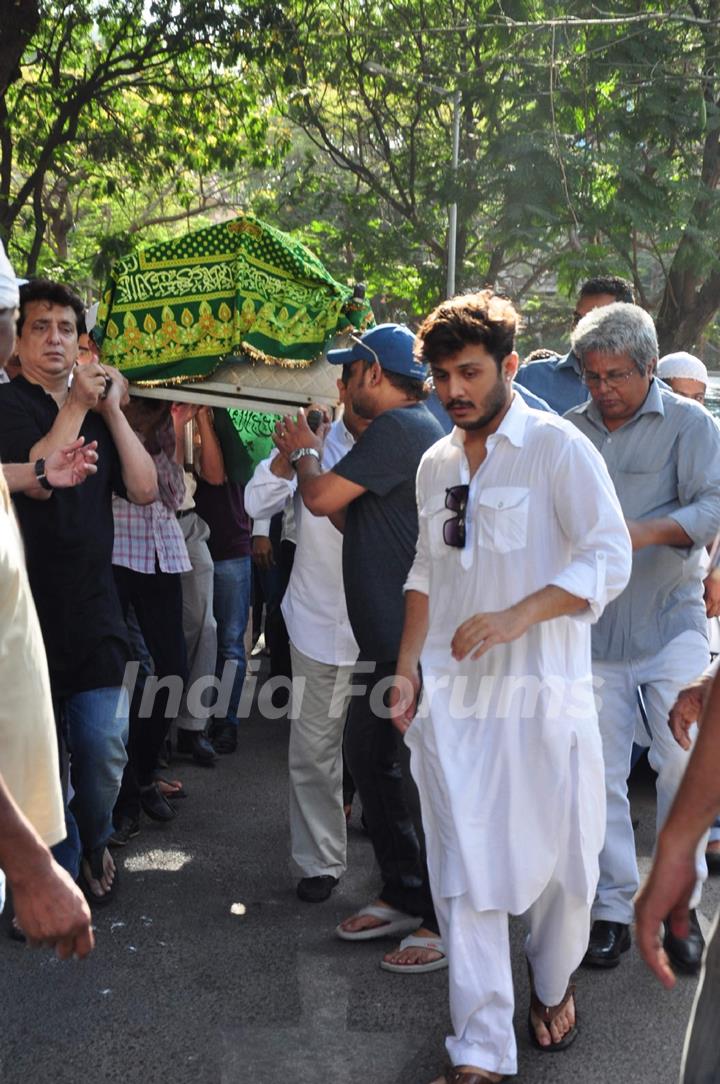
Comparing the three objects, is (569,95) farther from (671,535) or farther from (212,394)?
(671,535)

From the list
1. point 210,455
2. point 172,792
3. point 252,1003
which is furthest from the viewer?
point 210,455

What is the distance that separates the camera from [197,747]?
7.66 meters

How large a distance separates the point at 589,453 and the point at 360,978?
1.99m

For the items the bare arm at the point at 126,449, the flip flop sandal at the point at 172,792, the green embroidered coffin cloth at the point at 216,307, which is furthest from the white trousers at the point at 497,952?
the flip flop sandal at the point at 172,792

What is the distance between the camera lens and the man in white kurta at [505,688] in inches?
158

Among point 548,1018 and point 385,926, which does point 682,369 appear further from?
point 548,1018

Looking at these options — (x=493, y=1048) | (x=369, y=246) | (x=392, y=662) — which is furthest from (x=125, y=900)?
(x=369, y=246)

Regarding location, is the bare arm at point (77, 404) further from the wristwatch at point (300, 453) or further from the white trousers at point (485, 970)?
the white trousers at point (485, 970)

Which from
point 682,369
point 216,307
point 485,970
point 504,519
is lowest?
point 485,970

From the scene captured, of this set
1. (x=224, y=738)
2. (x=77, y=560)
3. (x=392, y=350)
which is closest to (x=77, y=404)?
(x=77, y=560)

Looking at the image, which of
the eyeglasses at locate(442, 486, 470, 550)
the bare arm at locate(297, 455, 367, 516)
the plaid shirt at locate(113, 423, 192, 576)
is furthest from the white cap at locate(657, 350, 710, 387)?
the eyeglasses at locate(442, 486, 470, 550)

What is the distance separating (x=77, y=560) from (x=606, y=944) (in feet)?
7.75

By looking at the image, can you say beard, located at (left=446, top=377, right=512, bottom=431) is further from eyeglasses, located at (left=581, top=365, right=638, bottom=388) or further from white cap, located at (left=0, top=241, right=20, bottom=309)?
white cap, located at (left=0, top=241, right=20, bottom=309)

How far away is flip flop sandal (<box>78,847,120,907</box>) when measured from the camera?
5.47 m
